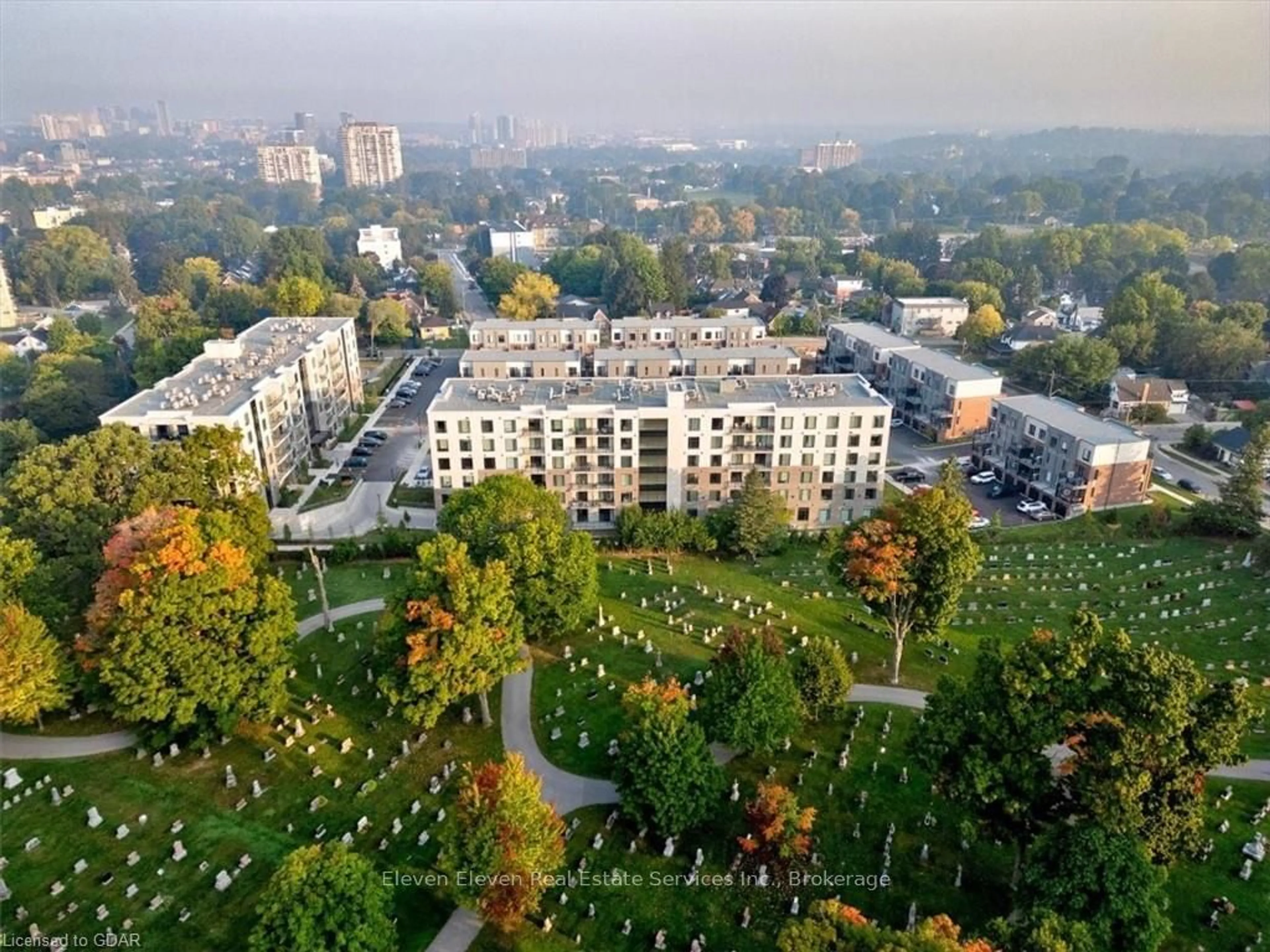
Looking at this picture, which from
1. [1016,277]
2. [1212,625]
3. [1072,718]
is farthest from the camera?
[1016,277]

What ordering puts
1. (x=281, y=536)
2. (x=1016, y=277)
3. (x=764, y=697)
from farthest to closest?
(x=1016, y=277) < (x=281, y=536) < (x=764, y=697)

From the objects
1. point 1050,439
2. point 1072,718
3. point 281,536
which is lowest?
point 281,536

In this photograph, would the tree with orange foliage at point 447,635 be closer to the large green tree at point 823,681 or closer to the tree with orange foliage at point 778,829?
the tree with orange foliage at point 778,829

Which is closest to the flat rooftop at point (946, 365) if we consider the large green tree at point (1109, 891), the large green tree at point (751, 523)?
Result: the large green tree at point (751, 523)

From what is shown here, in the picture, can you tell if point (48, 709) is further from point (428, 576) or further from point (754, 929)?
point (754, 929)

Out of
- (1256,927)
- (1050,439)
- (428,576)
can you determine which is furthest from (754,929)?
(1050,439)

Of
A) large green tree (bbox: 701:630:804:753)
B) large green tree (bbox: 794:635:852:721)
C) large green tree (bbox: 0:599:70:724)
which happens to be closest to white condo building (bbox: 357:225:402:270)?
large green tree (bbox: 0:599:70:724)
